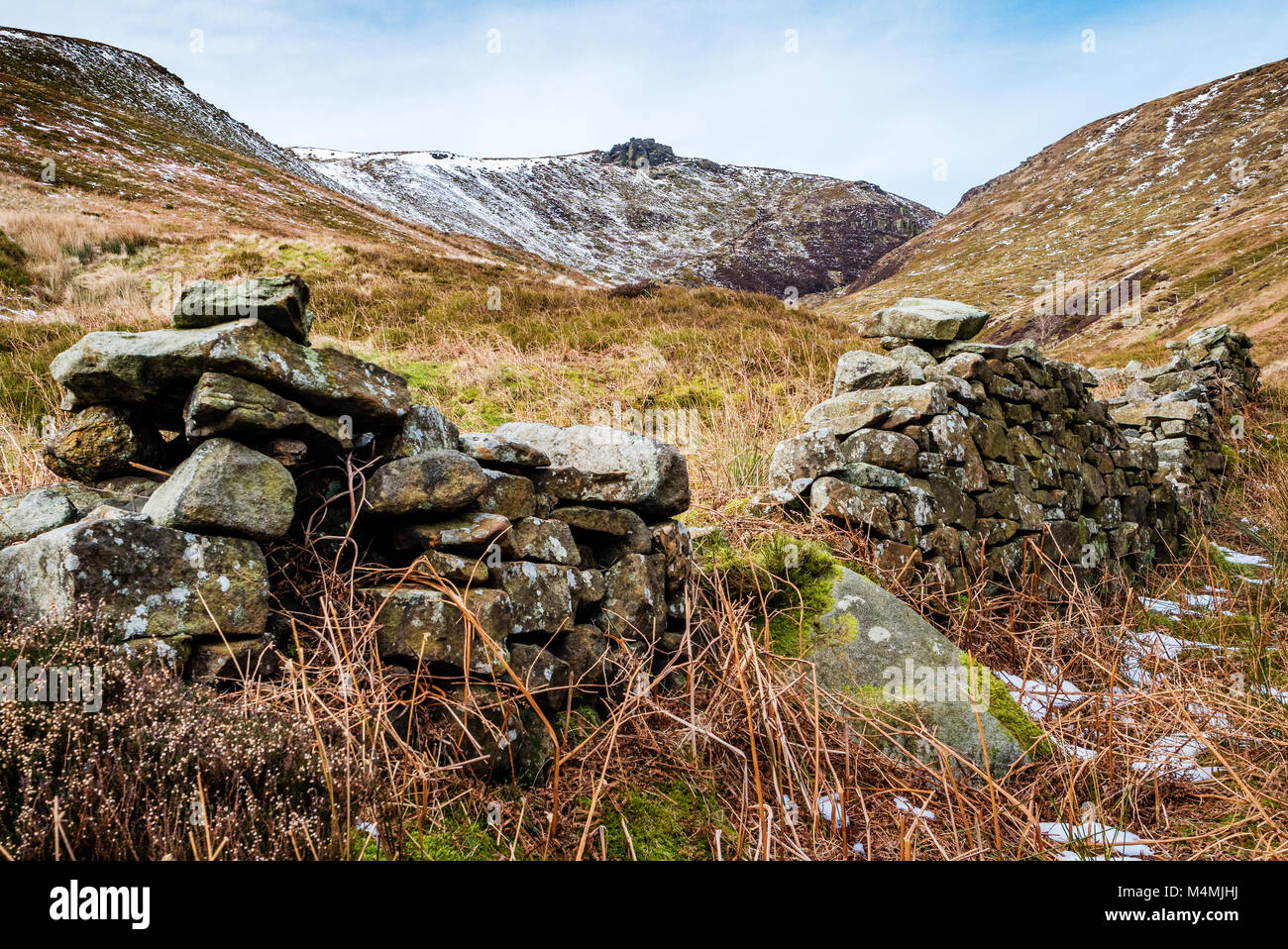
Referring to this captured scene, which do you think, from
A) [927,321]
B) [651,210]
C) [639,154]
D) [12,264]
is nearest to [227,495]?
[927,321]

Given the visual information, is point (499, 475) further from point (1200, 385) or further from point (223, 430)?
point (1200, 385)

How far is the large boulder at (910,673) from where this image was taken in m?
3.22

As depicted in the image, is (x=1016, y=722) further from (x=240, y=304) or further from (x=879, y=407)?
(x=240, y=304)

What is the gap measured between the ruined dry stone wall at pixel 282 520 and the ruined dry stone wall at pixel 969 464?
87.4 inches

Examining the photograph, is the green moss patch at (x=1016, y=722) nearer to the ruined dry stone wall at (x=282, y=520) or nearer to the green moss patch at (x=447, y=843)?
the ruined dry stone wall at (x=282, y=520)

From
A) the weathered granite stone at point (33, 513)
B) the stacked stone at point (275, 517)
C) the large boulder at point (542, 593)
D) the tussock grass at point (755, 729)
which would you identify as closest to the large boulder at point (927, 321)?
the tussock grass at point (755, 729)

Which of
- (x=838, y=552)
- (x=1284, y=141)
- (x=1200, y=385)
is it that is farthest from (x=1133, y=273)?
(x=838, y=552)

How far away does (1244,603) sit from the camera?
595cm

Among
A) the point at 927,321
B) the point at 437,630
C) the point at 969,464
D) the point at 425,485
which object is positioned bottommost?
the point at 437,630

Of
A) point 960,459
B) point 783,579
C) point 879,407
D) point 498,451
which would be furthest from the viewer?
point 960,459

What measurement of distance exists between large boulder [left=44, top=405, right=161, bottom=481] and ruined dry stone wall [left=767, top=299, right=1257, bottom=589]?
362 centimetres

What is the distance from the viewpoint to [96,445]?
233 cm

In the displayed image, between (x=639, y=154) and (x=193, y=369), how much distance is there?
378ft

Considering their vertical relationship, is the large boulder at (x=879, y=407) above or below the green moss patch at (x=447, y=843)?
above
